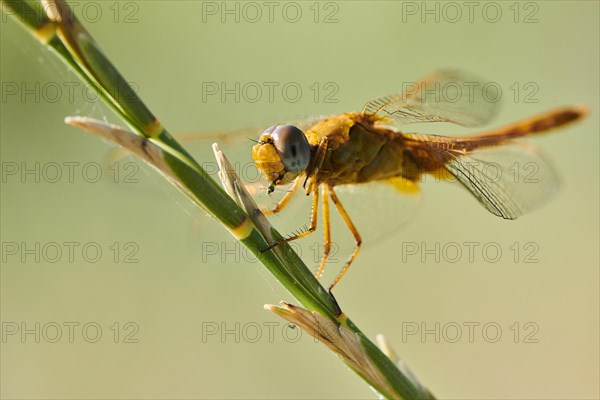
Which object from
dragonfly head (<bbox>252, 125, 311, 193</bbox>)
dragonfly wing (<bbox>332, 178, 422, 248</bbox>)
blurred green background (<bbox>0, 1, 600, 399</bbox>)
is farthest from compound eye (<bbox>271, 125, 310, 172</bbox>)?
blurred green background (<bbox>0, 1, 600, 399</bbox>)

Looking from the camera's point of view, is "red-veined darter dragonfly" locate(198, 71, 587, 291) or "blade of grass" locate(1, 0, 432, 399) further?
"red-veined darter dragonfly" locate(198, 71, 587, 291)

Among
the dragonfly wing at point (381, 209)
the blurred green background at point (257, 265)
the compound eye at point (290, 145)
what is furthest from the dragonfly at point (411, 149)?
the blurred green background at point (257, 265)

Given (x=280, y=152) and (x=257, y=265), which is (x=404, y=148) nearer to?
(x=280, y=152)

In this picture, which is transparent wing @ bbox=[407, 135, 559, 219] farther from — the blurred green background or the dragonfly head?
the blurred green background

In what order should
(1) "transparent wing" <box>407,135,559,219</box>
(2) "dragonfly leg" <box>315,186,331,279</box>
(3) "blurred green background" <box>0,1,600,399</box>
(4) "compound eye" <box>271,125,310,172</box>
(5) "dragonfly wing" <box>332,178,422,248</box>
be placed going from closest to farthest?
(4) "compound eye" <box>271,125,310,172</box> < (1) "transparent wing" <box>407,135,559,219</box> < (2) "dragonfly leg" <box>315,186,331,279</box> < (5) "dragonfly wing" <box>332,178,422,248</box> < (3) "blurred green background" <box>0,1,600,399</box>

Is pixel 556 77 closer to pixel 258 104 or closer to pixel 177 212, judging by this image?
pixel 258 104

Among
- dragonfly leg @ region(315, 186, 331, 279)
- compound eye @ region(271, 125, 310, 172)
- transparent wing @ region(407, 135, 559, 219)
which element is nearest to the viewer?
compound eye @ region(271, 125, 310, 172)

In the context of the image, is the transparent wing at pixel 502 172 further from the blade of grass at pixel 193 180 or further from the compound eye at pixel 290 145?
the blade of grass at pixel 193 180

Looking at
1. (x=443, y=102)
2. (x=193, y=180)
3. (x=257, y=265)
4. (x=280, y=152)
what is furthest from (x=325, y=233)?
(x=257, y=265)
